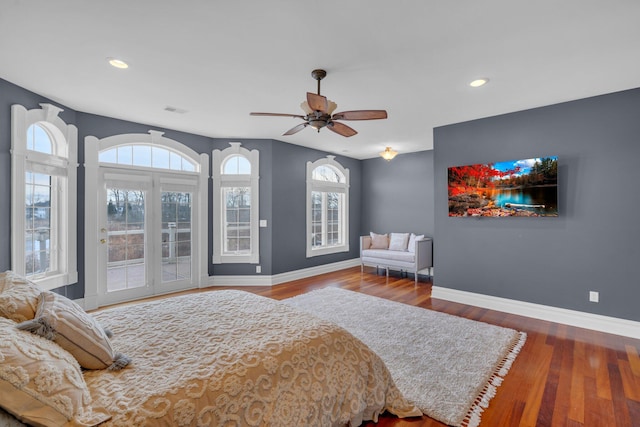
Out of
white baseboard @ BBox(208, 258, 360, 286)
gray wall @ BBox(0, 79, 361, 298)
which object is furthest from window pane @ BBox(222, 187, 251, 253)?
white baseboard @ BBox(208, 258, 360, 286)

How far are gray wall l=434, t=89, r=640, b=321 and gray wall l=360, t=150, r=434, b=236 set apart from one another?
2.05 meters

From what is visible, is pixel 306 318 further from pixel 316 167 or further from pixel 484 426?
pixel 316 167

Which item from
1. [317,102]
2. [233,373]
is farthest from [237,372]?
[317,102]

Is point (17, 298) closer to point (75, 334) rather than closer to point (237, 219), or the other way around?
point (75, 334)

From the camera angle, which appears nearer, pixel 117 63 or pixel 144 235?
pixel 117 63

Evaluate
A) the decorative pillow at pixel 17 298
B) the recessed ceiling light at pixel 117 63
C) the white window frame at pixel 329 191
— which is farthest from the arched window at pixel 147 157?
the decorative pillow at pixel 17 298

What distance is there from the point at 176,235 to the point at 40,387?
417cm

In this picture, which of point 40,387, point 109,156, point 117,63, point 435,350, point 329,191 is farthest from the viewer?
point 329,191

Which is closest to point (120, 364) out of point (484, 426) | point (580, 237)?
point (484, 426)

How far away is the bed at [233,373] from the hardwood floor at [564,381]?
497mm

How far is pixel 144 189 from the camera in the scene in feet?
15.1

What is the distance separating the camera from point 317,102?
8.32ft

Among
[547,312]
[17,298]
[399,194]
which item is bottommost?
[547,312]

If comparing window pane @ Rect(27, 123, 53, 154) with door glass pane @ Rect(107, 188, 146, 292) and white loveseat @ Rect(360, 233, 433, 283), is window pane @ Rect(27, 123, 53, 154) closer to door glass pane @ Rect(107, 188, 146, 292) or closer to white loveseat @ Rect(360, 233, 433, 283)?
door glass pane @ Rect(107, 188, 146, 292)
